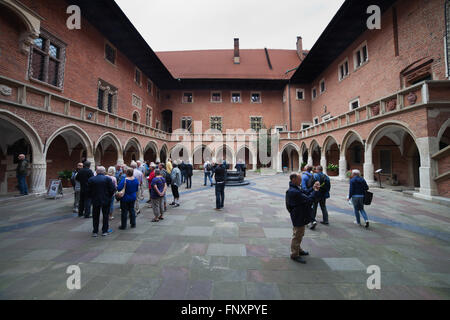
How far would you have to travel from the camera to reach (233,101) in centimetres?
2858

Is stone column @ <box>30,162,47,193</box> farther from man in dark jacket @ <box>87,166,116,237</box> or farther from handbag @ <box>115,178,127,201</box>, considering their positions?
handbag @ <box>115,178,127,201</box>

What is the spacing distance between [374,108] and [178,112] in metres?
24.3

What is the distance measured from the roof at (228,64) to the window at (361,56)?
405 inches

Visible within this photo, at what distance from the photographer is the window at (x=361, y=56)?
51.8ft

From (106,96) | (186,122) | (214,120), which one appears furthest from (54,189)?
(214,120)

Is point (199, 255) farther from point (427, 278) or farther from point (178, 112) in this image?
point (178, 112)

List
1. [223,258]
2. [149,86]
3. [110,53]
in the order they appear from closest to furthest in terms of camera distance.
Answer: [223,258]
[110,53]
[149,86]

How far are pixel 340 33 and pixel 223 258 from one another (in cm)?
2102

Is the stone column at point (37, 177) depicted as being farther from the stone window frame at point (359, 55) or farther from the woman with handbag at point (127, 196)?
the stone window frame at point (359, 55)

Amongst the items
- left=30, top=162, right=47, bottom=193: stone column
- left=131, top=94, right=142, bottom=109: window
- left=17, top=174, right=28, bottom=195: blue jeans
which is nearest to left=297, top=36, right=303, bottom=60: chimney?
left=131, top=94, right=142, bottom=109: window

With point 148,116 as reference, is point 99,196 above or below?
below

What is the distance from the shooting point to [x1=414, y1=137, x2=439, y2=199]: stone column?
7.91 metres

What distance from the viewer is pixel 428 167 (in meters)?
8.05

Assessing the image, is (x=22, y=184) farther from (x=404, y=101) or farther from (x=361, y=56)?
(x=361, y=56)
